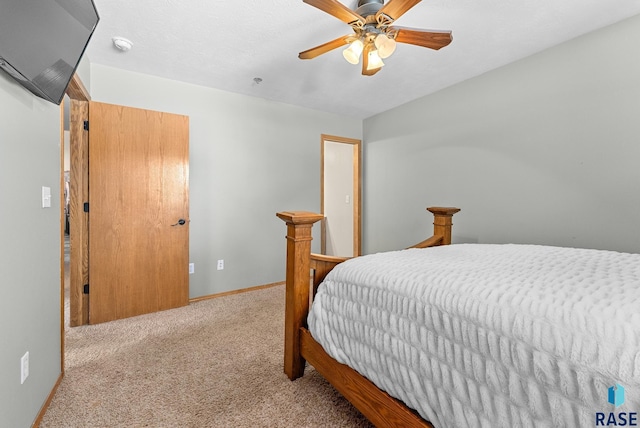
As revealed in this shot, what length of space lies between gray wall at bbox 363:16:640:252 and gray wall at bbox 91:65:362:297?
1.42m

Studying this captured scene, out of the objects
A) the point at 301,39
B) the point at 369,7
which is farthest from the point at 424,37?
the point at 301,39

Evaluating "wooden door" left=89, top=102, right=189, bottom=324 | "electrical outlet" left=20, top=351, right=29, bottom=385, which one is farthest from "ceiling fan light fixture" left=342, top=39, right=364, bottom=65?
"electrical outlet" left=20, top=351, right=29, bottom=385

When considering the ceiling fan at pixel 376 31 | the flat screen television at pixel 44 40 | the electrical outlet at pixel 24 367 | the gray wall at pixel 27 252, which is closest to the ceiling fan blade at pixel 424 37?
the ceiling fan at pixel 376 31

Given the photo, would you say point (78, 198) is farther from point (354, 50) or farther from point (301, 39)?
point (354, 50)

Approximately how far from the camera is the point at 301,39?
2232 mm

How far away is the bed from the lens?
25.2 inches

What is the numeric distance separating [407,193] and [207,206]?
7.99 ft

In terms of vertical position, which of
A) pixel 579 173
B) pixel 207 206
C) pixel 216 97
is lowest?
pixel 207 206

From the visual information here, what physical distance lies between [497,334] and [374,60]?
178 cm

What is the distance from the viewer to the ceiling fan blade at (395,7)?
150cm

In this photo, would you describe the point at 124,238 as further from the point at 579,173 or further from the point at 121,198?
the point at 579,173

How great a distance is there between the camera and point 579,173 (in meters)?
2.28

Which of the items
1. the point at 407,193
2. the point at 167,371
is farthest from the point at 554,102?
the point at 167,371

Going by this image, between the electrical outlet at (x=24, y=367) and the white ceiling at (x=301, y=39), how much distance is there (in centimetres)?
205
